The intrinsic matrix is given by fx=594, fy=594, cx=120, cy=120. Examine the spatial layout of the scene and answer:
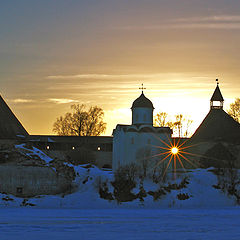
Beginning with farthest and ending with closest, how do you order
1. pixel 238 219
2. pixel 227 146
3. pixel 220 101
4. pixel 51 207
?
pixel 220 101
pixel 227 146
pixel 51 207
pixel 238 219

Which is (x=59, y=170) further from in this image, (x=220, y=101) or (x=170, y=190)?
(x=220, y=101)

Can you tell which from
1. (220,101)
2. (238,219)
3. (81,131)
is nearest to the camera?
(238,219)

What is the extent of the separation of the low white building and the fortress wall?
24.4 m

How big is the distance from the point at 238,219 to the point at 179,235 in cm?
575

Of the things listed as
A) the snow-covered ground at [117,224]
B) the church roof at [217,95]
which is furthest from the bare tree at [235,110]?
the snow-covered ground at [117,224]

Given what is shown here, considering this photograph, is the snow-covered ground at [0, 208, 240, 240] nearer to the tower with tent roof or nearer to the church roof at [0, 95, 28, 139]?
the tower with tent roof

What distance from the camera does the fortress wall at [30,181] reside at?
108 ft

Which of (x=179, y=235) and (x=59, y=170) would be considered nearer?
(x=179, y=235)

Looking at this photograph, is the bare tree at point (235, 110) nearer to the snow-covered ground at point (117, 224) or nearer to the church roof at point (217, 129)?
the church roof at point (217, 129)

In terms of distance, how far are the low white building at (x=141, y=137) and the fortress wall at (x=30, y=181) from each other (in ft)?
80.0

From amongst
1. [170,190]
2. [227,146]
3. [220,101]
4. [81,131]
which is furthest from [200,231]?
[81,131]

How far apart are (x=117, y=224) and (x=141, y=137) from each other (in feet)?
121

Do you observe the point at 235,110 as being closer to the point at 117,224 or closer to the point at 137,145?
the point at 137,145

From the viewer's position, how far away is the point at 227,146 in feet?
184
